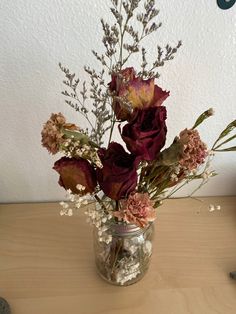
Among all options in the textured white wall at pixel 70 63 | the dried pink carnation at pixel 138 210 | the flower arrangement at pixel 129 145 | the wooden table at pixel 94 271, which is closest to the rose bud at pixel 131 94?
the flower arrangement at pixel 129 145

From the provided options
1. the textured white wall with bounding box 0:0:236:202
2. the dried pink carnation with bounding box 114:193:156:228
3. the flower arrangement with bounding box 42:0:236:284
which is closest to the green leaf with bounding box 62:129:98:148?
the flower arrangement with bounding box 42:0:236:284

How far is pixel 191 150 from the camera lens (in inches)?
19.8

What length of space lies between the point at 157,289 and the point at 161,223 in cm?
19

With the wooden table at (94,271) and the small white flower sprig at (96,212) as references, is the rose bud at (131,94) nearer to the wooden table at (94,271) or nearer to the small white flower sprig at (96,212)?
the small white flower sprig at (96,212)

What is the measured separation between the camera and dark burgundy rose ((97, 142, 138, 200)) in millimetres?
503

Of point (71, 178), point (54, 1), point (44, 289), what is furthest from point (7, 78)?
point (44, 289)

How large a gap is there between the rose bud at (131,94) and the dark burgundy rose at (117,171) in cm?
5

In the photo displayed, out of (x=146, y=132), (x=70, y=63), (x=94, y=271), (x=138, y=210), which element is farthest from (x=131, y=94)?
(x=94, y=271)

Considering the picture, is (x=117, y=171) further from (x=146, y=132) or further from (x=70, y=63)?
(x=70, y=63)

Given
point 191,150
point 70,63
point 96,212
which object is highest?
point 70,63

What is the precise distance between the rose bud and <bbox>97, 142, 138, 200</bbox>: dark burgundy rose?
54 millimetres

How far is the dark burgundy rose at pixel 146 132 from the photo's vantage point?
0.47 m

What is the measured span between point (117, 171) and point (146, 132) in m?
0.07

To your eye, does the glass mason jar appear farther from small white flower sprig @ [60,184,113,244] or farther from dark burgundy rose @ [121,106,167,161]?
dark burgundy rose @ [121,106,167,161]
